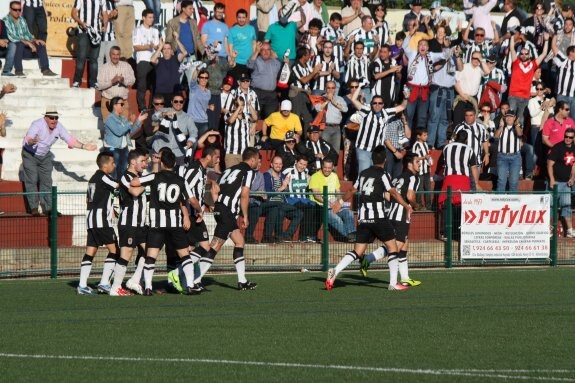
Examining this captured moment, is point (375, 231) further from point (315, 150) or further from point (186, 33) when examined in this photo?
point (186, 33)

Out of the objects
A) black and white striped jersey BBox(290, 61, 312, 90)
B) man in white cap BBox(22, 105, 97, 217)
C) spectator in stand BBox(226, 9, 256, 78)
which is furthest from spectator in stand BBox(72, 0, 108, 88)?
black and white striped jersey BBox(290, 61, 312, 90)

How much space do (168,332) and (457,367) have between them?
135 inches

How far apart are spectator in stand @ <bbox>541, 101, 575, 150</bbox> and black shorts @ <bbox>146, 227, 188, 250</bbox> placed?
10.6 metres

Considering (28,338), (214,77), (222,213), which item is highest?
(214,77)

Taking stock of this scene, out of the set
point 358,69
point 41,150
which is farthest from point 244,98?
point 41,150

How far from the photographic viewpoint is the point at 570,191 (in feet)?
71.1

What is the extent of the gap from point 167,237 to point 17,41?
8.51m

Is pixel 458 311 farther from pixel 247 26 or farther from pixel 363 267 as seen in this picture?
pixel 247 26

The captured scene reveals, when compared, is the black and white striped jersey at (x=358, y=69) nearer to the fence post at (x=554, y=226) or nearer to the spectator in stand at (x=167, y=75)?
the spectator in stand at (x=167, y=75)

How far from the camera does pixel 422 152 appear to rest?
22.4m

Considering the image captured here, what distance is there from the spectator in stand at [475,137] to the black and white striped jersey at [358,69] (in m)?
2.08

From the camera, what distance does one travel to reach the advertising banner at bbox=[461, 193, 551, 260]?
20828mm

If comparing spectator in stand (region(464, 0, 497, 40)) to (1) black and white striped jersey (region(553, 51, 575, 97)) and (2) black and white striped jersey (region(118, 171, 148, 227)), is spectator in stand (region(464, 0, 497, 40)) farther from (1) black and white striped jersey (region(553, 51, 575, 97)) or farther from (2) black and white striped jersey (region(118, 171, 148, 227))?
(2) black and white striped jersey (region(118, 171, 148, 227))

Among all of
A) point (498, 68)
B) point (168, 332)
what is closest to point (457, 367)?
point (168, 332)
